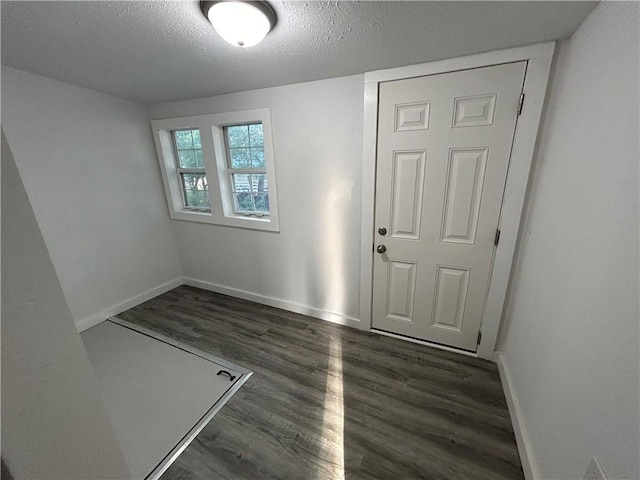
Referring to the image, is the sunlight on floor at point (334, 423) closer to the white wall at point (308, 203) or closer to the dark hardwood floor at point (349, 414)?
the dark hardwood floor at point (349, 414)

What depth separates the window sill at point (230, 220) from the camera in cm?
242

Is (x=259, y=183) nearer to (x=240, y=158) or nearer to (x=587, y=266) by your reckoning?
(x=240, y=158)

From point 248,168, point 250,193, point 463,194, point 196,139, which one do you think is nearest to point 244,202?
point 250,193

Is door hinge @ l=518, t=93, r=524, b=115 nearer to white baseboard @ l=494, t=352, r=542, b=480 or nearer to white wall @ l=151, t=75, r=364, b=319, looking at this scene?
white wall @ l=151, t=75, r=364, b=319

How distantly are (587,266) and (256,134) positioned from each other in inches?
96.6

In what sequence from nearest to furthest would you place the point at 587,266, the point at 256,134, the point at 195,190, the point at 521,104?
the point at 587,266 < the point at 521,104 < the point at 256,134 < the point at 195,190

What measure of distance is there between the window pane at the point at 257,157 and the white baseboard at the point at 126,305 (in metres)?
1.90

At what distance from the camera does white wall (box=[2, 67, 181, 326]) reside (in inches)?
74.3

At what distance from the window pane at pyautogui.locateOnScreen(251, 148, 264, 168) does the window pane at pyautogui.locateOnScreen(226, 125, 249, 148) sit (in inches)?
4.5

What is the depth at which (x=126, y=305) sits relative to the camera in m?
2.64

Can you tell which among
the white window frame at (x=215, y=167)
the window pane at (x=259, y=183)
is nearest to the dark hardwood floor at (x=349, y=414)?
the white window frame at (x=215, y=167)

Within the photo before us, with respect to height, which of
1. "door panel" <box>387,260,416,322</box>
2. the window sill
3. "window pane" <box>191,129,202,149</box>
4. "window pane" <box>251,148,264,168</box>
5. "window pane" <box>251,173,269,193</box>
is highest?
"window pane" <box>191,129,202,149</box>

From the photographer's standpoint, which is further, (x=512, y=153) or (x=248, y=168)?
(x=248, y=168)

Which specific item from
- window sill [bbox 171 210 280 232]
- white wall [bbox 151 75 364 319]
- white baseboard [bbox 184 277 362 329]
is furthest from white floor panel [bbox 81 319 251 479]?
window sill [bbox 171 210 280 232]
